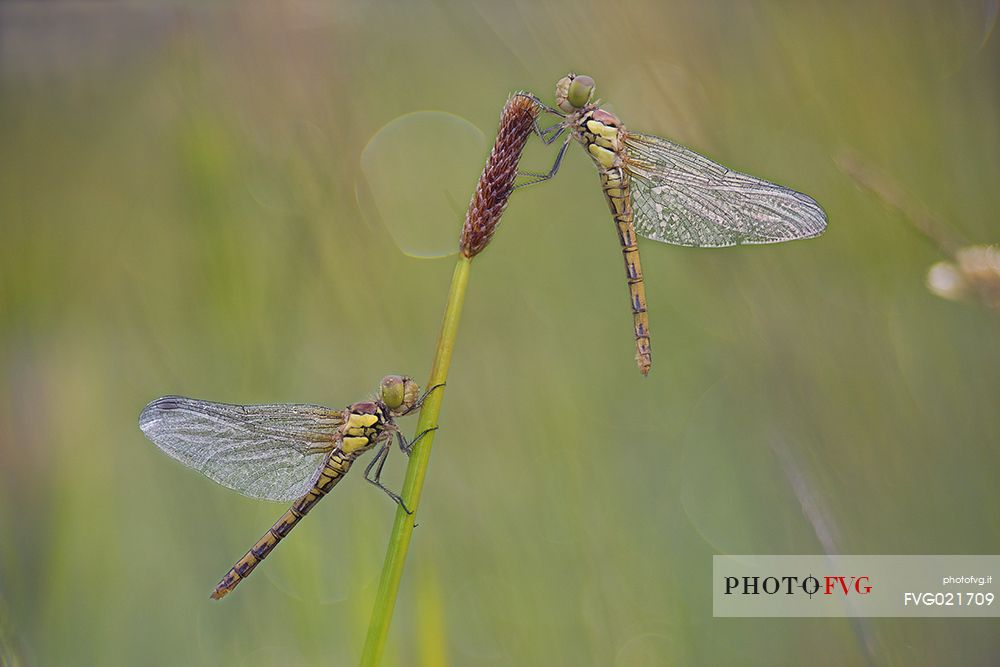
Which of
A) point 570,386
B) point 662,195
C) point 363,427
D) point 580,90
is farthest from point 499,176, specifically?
point 570,386

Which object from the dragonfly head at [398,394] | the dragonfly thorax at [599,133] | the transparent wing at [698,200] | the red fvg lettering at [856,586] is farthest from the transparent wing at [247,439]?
the red fvg lettering at [856,586]

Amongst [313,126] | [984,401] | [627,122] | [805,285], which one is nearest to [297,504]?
[313,126]

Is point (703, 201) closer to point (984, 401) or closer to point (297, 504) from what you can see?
point (984, 401)

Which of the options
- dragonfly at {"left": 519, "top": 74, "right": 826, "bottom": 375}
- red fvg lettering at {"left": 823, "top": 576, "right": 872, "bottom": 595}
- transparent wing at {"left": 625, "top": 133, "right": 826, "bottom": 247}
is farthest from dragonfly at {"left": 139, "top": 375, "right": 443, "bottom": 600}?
red fvg lettering at {"left": 823, "top": 576, "right": 872, "bottom": 595}

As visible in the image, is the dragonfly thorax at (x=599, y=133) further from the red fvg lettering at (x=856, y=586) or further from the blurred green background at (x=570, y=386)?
the red fvg lettering at (x=856, y=586)

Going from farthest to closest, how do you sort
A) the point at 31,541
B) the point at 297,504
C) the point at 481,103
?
the point at 481,103 → the point at 31,541 → the point at 297,504
